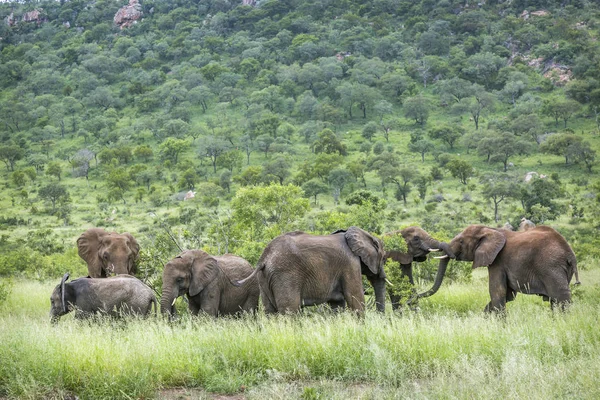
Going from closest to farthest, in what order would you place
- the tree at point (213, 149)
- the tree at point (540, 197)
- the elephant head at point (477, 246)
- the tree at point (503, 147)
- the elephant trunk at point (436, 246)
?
the elephant head at point (477, 246) < the elephant trunk at point (436, 246) < the tree at point (540, 197) < the tree at point (503, 147) < the tree at point (213, 149)

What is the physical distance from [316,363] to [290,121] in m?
86.1

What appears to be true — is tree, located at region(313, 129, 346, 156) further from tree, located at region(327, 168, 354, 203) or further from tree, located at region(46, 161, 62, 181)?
tree, located at region(46, 161, 62, 181)

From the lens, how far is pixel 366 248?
9859mm

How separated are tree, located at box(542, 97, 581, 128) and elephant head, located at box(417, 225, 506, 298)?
72.1m

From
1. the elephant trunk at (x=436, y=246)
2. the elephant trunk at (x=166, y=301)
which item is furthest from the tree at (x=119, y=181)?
the elephant trunk at (x=166, y=301)

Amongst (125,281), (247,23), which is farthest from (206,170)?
(247,23)

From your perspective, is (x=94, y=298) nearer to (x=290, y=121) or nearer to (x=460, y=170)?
(x=460, y=170)

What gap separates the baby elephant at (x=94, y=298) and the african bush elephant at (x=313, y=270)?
2.44 m

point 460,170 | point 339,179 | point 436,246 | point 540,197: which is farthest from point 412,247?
point 460,170

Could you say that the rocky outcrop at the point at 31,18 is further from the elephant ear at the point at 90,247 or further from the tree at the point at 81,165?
the elephant ear at the point at 90,247

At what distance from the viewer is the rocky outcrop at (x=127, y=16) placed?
164500 mm

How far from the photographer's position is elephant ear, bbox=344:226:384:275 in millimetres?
9797

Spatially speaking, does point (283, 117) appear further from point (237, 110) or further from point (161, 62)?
point (161, 62)

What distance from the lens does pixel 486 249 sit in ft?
34.9
